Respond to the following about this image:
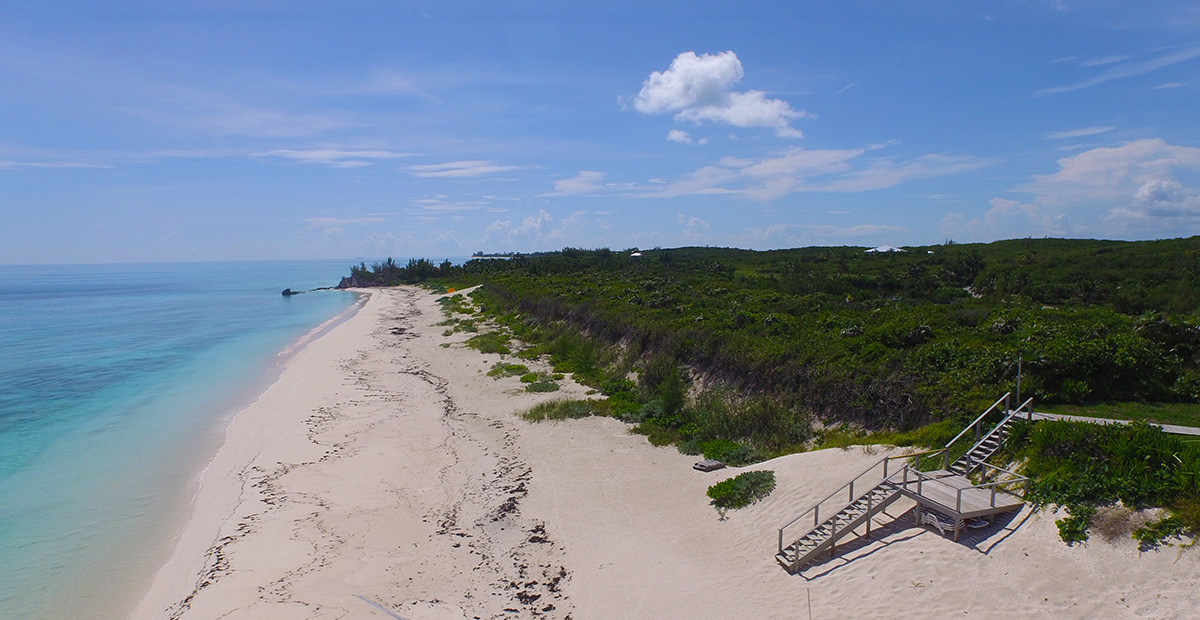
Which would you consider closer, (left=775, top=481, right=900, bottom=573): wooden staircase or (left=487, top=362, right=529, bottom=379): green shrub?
(left=775, top=481, right=900, bottom=573): wooden staircase

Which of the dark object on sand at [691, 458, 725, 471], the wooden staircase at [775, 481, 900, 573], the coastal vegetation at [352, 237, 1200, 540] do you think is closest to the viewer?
the wooden staircase at [775, 481, 900, 573]

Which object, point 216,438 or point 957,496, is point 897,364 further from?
point 216,438

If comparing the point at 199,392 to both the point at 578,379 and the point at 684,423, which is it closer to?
the point at 578,379

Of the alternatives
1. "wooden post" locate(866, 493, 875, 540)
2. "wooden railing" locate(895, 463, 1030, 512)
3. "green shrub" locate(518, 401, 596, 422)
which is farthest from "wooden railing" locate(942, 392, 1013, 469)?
"green shrub" locate(518, 401, 596, 422)

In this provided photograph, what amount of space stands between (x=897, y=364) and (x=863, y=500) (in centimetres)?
586

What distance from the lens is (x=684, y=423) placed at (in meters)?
17.7

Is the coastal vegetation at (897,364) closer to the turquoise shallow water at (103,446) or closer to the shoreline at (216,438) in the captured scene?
the shoreline at (216,438)

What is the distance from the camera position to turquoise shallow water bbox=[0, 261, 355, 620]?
1120 centimetres

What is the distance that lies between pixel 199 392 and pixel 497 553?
21058 millimetres

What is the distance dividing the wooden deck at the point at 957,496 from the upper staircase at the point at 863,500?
8 cm

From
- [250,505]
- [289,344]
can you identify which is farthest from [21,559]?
[289,344]

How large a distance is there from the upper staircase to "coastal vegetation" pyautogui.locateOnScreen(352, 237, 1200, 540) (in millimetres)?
630

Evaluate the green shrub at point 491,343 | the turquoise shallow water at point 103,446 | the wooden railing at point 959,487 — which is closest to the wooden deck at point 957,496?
the wooden railing at point 959,487

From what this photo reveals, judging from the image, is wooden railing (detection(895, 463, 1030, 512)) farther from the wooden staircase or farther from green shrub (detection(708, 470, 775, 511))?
green shrub (detection(708, 470, 775, 511))
